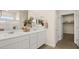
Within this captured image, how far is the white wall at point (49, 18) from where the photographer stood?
37.7 inches

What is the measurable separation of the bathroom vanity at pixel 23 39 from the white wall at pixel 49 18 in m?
0.06

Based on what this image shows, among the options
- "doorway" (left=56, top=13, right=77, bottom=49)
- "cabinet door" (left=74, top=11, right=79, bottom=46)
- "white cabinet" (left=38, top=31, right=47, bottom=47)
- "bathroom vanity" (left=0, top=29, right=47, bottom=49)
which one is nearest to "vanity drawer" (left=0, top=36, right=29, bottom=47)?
"bathroom vanity" (left=0, top=29, right=47, bottom=49)

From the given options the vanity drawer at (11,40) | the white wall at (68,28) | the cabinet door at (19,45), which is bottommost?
the cabinet door at (19,45)

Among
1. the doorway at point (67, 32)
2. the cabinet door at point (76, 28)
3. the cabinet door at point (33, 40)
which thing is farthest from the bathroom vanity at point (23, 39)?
the cabinet door at point (76, 28)

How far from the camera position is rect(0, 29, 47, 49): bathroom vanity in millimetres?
874

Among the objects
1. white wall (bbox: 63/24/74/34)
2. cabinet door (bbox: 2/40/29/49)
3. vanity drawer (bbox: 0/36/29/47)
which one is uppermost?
white wall (bbox: 63/24/74/34)

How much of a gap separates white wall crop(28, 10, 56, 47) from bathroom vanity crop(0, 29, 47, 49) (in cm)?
6

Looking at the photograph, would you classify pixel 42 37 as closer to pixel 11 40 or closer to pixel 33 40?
pixel 33 40

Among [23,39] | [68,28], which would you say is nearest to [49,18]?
[68,28]

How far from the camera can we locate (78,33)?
3.14 feet

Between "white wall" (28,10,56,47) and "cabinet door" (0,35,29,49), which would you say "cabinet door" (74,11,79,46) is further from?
"cabinet door" (0,35,29,49)

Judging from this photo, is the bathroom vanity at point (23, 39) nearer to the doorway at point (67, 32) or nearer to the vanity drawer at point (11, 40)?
the vanity drawer at point (11, 40)
